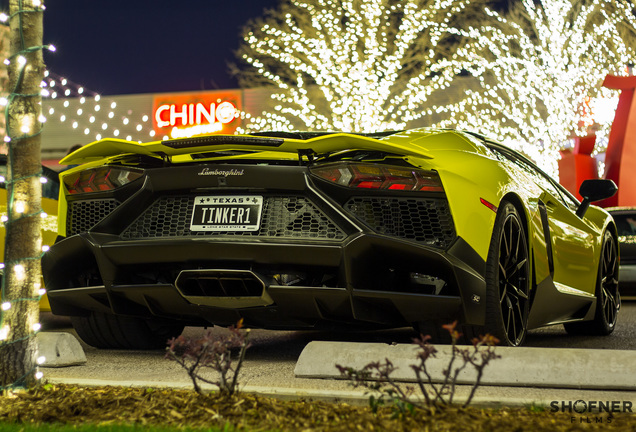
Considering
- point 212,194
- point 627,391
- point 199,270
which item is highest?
point 212,194

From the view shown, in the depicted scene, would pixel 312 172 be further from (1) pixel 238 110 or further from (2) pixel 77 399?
(1) pixel 238 110

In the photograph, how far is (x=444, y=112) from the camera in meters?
31.2

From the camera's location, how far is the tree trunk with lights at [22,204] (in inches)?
156

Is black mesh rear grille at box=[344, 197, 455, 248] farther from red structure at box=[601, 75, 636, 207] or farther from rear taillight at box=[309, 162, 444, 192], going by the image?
red structure at box=[601, 75, 636, 207]

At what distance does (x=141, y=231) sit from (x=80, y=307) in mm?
811

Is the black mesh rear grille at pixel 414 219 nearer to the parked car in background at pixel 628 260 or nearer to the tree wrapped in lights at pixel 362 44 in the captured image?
the parked car in background at pixel 628 260

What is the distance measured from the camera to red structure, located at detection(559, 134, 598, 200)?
20.7 meters

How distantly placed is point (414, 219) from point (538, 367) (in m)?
0.95

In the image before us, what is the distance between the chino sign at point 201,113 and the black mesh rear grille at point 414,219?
32274 millimetres

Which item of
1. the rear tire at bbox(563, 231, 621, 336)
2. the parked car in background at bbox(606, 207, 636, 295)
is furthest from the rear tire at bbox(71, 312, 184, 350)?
the parked car in background at bbox(606, 207, 636, 295)

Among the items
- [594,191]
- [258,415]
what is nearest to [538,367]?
[258,415]

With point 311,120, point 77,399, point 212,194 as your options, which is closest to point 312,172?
point 212,194

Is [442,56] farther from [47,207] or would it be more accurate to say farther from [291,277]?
[291,277]

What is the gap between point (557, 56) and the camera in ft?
78.7
